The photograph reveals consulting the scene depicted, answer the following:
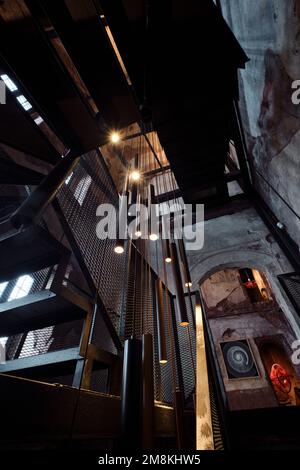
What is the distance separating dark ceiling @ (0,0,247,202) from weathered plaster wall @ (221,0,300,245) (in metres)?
0.49

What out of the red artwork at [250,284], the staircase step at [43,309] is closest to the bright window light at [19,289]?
the staircase step at [43,309]

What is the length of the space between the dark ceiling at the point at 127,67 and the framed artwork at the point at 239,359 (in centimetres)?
945

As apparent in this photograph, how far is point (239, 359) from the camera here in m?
9.98

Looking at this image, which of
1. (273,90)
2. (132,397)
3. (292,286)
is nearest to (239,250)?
(292,286)

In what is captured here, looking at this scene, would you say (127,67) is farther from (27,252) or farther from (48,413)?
(48,413)

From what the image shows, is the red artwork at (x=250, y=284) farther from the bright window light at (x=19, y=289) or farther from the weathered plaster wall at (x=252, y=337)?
the bright window light at (x=19, y=289)

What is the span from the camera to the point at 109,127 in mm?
2490

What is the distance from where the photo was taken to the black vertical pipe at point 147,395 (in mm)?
841

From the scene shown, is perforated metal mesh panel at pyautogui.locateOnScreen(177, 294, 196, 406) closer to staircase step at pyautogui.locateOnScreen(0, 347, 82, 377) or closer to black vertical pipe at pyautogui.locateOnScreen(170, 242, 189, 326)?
black vertical pipe at pyautogui.locateOnScreen(170, 242, 189, 326)

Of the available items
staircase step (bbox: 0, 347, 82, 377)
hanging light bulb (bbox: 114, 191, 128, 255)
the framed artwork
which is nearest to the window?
hanging light bulb (bbox: 114, 191, 128, 255)

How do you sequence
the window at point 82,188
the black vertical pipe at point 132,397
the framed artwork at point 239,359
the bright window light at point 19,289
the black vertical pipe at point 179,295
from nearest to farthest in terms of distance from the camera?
1. the black vertical pipe at point 132,397
2. the black vertical pipe at point 179,295
3. the window at point 82,188
4. the bright window light at point 19,289
5. the framed artwork at point 239,359

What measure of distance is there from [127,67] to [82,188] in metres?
1.98

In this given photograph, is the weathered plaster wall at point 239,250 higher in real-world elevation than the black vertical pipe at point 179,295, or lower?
higher
